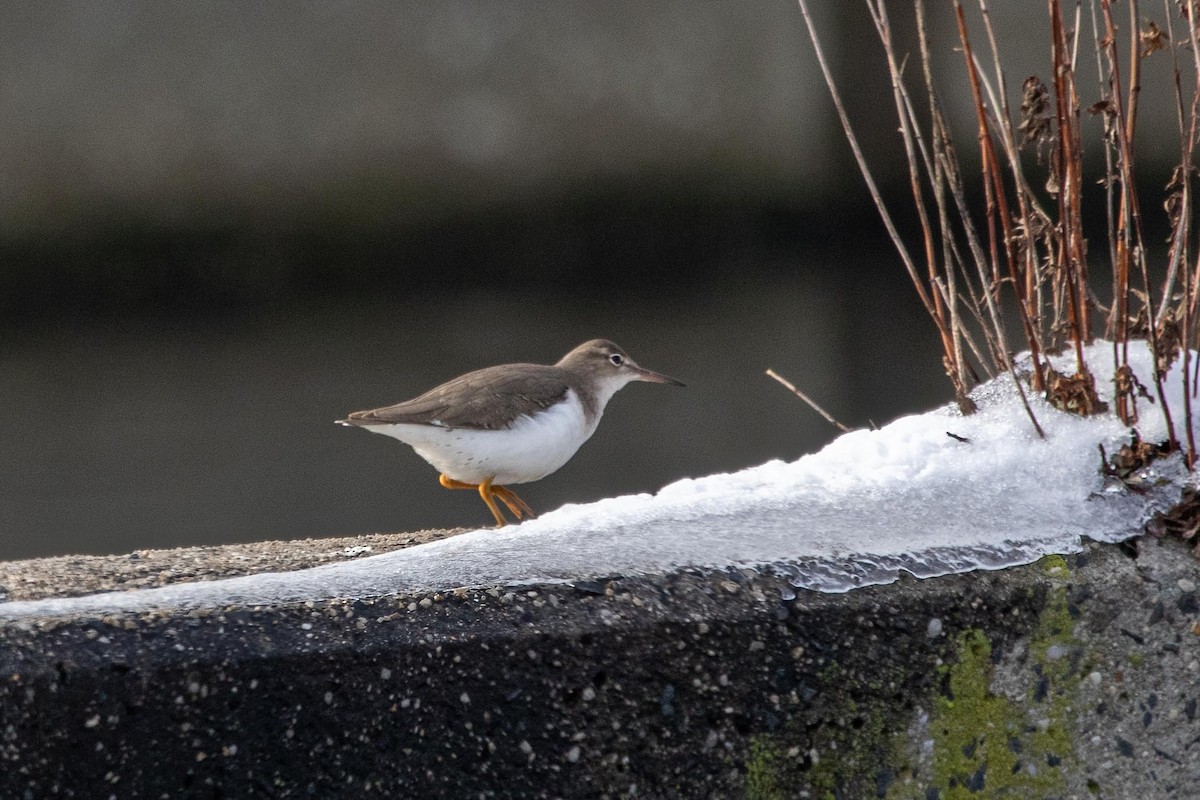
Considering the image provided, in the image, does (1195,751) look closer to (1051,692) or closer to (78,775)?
(1051,692)

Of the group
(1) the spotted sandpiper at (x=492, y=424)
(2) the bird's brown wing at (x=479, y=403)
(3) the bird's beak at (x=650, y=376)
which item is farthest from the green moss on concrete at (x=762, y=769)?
(3) the bird's beak at (x=650, y=376)

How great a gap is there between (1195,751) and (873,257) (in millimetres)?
4142

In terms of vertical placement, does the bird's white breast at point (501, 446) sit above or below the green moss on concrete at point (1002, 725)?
above

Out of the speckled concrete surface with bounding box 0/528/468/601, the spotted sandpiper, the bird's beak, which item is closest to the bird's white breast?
the spotted sandpiper

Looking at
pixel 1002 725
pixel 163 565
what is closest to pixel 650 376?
pixel 163 565

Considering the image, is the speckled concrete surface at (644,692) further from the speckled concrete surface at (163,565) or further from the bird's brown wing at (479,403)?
the bird's brown wing at (479,403)

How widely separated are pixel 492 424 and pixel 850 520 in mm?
1423

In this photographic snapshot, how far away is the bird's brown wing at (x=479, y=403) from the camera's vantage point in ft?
10.9

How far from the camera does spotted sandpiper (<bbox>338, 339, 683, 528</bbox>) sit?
332 cm

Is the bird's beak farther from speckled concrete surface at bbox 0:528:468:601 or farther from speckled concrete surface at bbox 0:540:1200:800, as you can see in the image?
speckled concrete surface at bbox 0:540:1200:800

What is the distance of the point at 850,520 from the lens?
6.75ft

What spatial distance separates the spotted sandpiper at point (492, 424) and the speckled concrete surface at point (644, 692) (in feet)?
4.86

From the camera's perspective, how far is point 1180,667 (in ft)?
6.24

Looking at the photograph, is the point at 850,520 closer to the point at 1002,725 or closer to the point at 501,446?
the point at 1002,725
